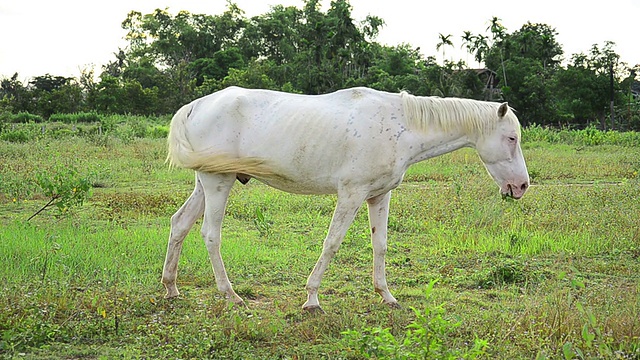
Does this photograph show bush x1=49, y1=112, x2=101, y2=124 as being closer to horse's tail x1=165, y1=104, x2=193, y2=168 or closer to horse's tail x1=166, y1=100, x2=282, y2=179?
horse's tail x1=165, y1=104, x2=193, y2=168

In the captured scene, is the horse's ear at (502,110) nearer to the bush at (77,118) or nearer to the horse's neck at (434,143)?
the horse's neck at (434,143)

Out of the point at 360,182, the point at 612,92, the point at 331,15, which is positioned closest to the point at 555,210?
the point at 360,182

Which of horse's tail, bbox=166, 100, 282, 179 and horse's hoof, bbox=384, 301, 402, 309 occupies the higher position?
horse's tail, bbox=166, 100, 282, 179

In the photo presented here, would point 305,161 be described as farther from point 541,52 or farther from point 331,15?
point 331,15

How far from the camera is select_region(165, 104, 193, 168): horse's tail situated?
597 cm

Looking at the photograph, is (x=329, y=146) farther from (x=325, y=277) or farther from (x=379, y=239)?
(x=325, y=277)

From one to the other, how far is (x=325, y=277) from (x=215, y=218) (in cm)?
149

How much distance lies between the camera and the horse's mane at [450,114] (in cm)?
586

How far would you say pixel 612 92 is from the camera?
127 ft

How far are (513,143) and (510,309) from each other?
4.77ft

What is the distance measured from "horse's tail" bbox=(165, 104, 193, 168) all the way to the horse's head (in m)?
2.60

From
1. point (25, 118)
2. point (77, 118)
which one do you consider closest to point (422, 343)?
point (77, 118)

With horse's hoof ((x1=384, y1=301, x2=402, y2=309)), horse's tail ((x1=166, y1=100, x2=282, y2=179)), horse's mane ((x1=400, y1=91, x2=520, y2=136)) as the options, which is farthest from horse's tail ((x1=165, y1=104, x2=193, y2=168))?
horse's hoof ((x1=384, y1=301, x2=402, y2=309))

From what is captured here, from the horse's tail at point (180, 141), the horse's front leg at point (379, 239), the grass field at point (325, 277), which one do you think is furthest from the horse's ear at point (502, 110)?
the horse's tail at point (180, 141)
